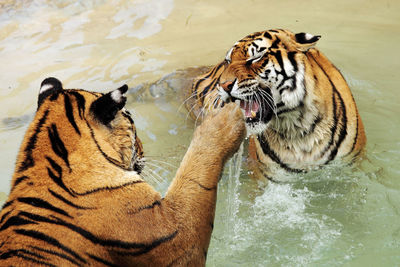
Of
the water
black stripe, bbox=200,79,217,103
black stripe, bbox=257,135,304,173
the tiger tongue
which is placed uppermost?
the tiger tongue

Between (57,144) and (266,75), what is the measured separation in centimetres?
125

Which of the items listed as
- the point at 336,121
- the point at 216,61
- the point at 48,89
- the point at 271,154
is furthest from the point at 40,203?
the point at 216,61

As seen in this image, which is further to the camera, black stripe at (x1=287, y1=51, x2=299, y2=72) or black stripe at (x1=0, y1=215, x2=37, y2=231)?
black stripe at (x1=287, y1=51, x2=299, y2=72)

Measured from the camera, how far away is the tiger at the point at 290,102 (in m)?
2.73

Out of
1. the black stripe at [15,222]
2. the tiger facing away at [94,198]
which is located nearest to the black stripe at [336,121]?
the tiger facing away at [94,198]

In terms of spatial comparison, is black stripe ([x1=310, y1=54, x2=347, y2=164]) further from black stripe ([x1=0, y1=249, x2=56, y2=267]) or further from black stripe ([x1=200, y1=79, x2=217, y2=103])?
black stripe ([x1=0, y1=249, x2=56, y2=267])

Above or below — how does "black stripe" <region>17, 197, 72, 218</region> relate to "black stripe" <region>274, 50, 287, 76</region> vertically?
below

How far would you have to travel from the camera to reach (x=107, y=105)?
83.0 inches

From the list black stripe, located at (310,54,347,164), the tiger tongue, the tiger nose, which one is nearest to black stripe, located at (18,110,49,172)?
the tiger nose

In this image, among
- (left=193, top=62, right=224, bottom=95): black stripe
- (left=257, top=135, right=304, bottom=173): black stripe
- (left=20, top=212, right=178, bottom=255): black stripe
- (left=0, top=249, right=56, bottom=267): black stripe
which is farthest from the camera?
(left=193, top=62, right=224, bottom=95): black stripe

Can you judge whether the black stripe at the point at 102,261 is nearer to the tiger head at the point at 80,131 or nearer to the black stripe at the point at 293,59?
the tiger head at the point at 80,131

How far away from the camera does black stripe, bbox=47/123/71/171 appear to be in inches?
78.1

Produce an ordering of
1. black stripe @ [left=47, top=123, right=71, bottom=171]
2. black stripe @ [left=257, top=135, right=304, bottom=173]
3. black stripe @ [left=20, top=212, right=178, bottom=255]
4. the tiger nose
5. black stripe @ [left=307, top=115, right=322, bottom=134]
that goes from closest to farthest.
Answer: black stripe @ [left=20, top=212, right=178, bottom=255]
black stripe @ [left=47, top=123, right=71, bottom=171]
the tiger nose
black stripe @ [left=307, top=115, right=322, bottom=134]
black stripe @ [left=257, top=135, right=304, bottom=173]

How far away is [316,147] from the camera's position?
2.96 meters
